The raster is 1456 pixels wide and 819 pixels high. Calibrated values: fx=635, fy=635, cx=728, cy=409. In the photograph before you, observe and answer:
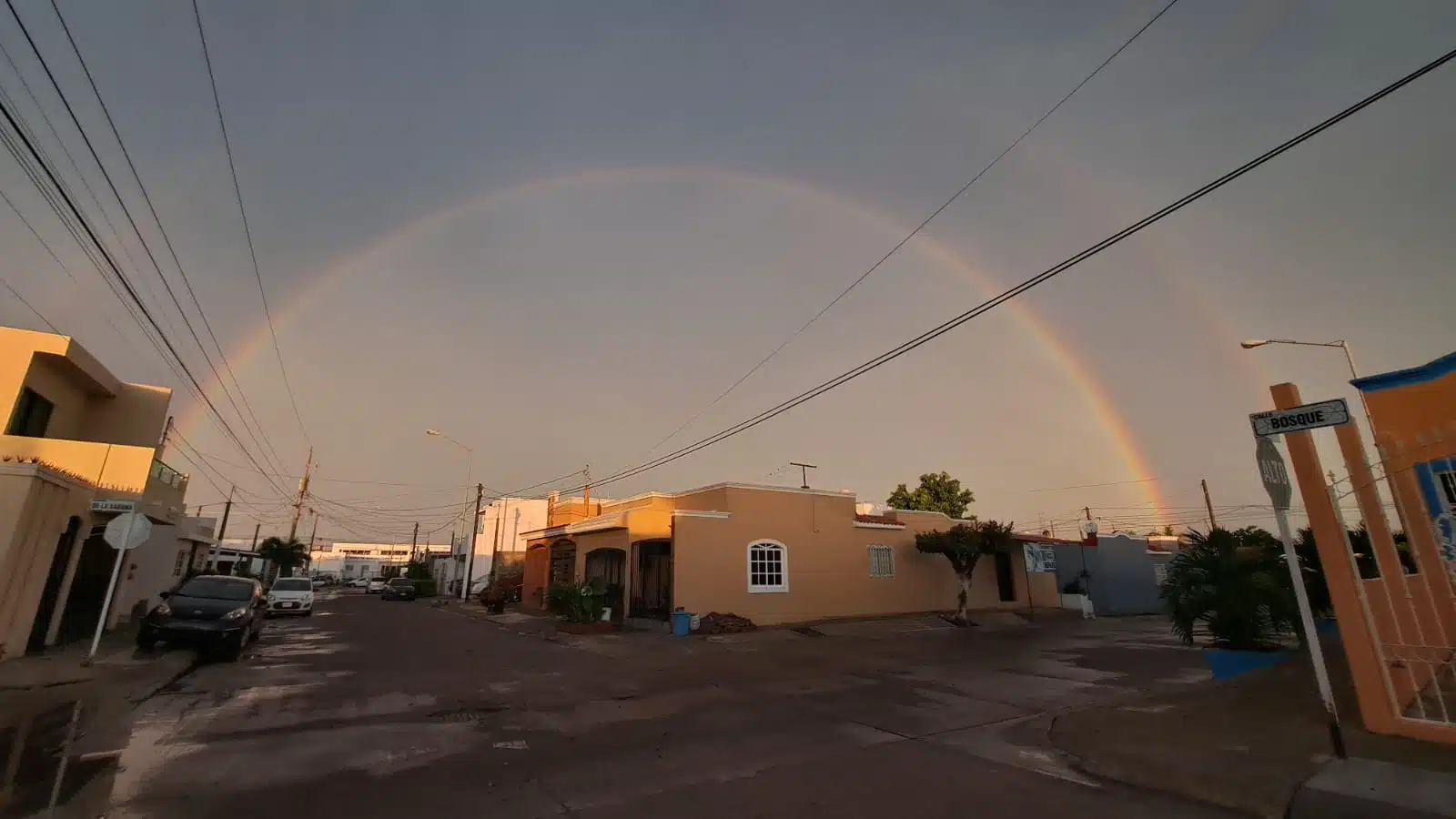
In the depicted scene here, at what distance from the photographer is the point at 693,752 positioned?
656 cm

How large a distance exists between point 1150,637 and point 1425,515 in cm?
1374

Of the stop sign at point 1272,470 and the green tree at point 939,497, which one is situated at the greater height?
the green tree at point 939,497

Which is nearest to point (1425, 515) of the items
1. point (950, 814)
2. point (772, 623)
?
point (950, 814)

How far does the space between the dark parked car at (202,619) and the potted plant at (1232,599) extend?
Result: 1751cm

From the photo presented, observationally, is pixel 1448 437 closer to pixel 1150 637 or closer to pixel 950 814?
pixel 950 814

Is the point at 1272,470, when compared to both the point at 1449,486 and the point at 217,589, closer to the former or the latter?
the point at 1449,486

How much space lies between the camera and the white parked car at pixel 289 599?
26.3 m

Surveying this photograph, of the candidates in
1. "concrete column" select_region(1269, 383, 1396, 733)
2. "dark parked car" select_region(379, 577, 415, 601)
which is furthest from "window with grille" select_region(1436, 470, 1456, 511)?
"dark parked car" select_region(379, 577, 415, 601)

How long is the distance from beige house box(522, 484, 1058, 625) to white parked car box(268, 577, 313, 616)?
1128 centimetres

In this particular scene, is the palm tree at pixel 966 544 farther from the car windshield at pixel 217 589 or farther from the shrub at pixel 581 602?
the car windshield at pixel 217 589

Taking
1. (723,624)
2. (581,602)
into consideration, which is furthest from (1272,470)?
(581,602)

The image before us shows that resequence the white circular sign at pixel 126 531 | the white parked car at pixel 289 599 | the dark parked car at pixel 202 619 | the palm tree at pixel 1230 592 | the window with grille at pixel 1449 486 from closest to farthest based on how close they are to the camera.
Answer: the window with grille at pixel 1449 486, the palm tree at pixel 1230 592, the white circular sign at pixel 126 531, the dark parked car at pixel 202 619, the white parked car at pixel 289 599

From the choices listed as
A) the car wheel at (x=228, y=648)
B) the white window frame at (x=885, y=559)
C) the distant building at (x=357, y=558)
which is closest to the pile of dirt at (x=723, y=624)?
the white window frame at (x=885, y=559)

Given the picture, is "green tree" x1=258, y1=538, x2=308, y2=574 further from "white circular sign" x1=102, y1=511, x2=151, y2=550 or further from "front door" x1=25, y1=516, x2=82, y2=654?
"white circular sign" x1=102, y1=511, x2=151, y2=550
